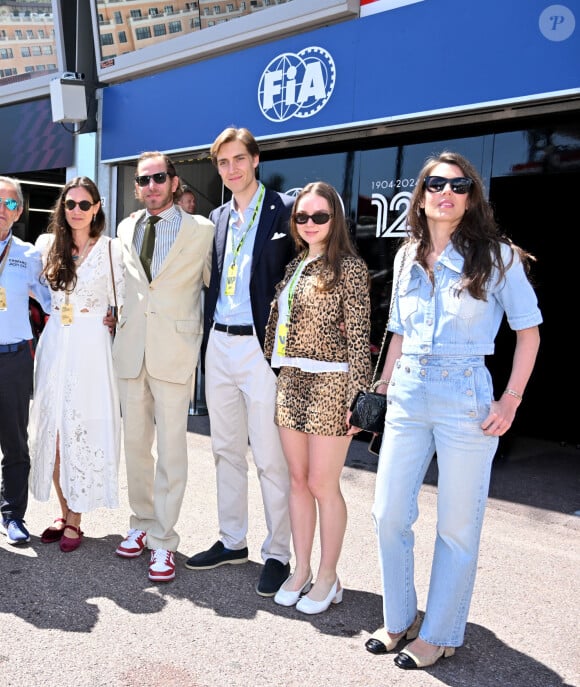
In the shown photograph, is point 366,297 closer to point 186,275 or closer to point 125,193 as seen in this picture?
point 186,275

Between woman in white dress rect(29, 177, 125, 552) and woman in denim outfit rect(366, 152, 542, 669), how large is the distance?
5.51ft

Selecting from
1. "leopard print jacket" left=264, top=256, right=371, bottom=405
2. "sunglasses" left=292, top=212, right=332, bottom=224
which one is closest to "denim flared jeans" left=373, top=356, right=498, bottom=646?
"leopard print jacket" left=264, top=256, right=371, bottom=405

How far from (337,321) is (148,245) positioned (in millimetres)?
1151

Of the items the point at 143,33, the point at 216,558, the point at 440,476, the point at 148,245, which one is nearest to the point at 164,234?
the point at 148,245

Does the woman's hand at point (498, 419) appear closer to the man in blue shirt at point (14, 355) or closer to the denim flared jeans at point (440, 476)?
the denim flared jeans at point (440, 476)

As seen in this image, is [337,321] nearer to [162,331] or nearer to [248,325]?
Answer: [248,325]

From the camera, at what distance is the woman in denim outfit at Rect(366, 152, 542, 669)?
8.75 ft

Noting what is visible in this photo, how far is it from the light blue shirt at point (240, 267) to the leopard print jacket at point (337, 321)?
14.1 inches

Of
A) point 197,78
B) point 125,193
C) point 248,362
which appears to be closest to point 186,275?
point 248,362

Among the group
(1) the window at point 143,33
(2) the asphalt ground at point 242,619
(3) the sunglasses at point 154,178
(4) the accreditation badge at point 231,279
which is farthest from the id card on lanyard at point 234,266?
(1) the window at point 143,33

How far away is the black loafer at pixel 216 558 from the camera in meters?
3.72

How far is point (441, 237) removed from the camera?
2842 mm

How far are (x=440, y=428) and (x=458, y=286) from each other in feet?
1.76

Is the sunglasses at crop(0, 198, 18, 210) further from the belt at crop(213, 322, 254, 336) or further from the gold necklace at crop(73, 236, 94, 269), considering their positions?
the belt at crop(213, 322, 254, 336)
